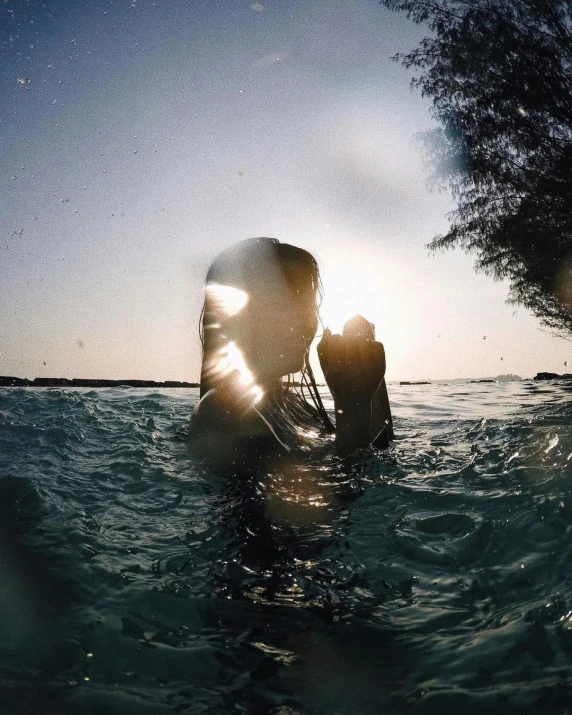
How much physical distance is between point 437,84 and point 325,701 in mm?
13458

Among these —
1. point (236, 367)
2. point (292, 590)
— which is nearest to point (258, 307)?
point (236, 367)

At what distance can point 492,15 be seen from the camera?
1028 centimetres

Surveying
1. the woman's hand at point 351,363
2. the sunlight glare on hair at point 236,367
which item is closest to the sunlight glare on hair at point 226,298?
the sunlight glare on hair at point 236,367

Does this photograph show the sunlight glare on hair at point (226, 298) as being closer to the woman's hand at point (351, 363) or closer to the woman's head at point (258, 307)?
the woman's head at point (258, 307)

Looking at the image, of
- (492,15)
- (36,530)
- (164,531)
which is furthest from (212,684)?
(492,15)

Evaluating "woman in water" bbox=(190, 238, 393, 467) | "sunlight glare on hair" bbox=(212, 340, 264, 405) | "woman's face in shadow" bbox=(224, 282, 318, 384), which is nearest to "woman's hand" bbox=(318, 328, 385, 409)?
"woman in water" bbox=(190, 238, 393, 467)

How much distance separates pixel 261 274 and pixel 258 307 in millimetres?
157

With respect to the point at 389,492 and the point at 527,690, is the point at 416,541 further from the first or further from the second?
the point at 527,690

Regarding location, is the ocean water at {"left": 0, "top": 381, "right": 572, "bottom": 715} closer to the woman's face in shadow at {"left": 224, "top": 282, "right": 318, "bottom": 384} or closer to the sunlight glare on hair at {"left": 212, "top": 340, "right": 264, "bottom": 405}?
the sunlight glare on hair at {"left": 212, "top": 340, "right": 264, "bottom": 405}

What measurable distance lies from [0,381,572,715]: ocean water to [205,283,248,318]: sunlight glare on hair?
760 mm

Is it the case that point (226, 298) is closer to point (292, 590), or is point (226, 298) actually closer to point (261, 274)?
point (261, 274)

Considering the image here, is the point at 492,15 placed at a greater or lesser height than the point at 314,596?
greater

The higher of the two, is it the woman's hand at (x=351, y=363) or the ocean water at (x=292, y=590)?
the woman's hand at (x=351, y=363)

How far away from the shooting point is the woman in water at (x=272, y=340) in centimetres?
209
